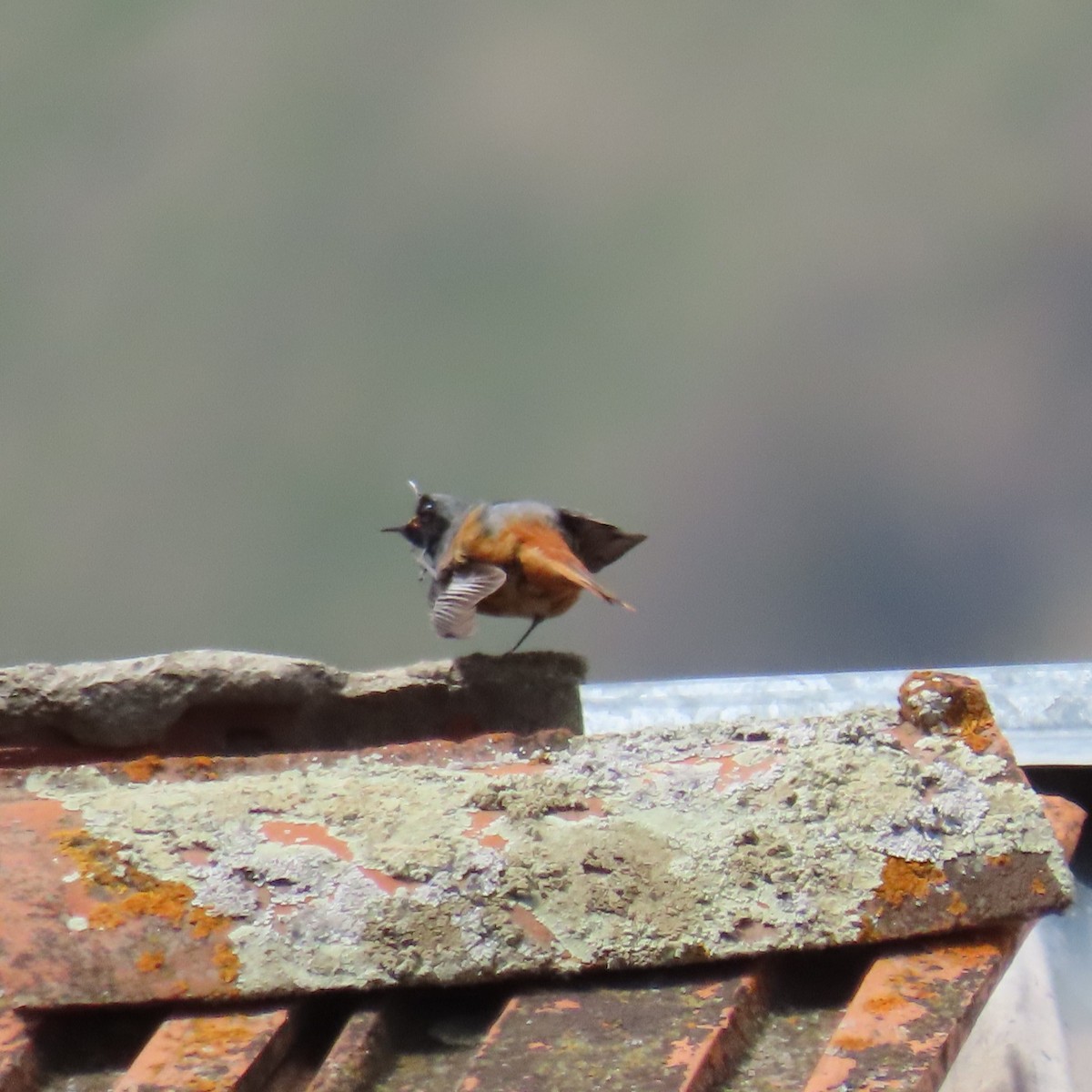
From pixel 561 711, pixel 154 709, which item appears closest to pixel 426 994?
pixel 154 709

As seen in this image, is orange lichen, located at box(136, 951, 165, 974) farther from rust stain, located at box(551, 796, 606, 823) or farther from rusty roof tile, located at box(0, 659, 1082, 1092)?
rust stain, located at box(551, 796, 606, 823)

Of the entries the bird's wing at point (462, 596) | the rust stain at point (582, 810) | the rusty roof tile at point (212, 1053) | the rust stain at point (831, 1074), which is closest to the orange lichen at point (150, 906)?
the rusty roof tile at point (212, 1053)

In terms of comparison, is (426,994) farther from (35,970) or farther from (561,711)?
(561,711)

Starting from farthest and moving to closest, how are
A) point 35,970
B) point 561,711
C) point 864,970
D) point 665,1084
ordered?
point 561,711, point 864,970, point 35,970, point 665,1084

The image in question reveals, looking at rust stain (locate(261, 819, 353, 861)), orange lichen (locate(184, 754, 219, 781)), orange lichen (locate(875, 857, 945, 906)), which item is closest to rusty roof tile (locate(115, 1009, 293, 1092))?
rust stain (locate(261, 819, 353, 861))

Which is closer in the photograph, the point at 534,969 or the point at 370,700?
the point at 534,969

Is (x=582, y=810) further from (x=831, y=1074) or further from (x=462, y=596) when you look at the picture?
(x=462, y=596)

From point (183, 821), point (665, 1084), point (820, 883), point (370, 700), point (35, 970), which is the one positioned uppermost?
point (370, 700)
